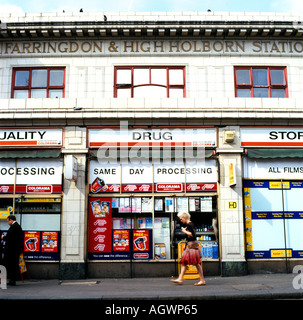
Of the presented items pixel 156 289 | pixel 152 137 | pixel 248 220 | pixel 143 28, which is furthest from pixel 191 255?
pixel 143 28

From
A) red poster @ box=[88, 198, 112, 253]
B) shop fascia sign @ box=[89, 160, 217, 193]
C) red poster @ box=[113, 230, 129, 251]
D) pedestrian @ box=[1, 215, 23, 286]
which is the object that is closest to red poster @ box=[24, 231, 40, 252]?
pedestrian @ box=[1, 215, 23, 286]

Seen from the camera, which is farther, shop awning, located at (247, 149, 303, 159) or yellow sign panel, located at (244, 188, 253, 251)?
shop awning, located at (247, 149, 303, 159)

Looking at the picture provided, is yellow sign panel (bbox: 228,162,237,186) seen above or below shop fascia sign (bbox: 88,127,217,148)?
below

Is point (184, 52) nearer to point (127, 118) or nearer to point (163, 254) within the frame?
point (127, 118)

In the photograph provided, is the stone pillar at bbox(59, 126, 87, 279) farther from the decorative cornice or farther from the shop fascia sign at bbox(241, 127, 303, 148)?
the shop fascia sign at bbox(241, 127, 303, 148)

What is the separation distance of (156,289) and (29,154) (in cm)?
619

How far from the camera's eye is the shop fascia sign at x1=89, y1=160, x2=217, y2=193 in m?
12.4

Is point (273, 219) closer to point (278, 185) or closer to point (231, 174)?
point (278, 185)

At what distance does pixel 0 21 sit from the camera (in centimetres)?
1334

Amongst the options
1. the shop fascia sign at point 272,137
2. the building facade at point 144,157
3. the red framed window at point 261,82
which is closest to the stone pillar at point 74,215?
the building facade at point 144,157

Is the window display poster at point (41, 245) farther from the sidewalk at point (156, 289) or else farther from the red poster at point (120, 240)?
the red poster at point (120, 240)

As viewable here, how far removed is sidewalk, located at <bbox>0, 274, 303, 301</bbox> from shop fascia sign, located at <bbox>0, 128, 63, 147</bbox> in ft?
14.6

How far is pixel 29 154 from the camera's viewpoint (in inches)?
488
